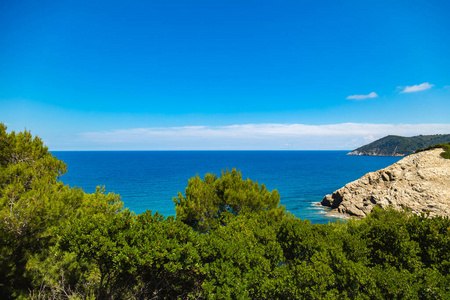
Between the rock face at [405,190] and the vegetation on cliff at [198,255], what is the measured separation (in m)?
25.1

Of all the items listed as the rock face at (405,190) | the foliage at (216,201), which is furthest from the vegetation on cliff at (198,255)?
the rock face at (405,190)

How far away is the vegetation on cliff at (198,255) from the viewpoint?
6977 mm

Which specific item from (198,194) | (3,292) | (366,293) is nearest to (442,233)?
(366,293)

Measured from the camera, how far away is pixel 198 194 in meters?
16.5

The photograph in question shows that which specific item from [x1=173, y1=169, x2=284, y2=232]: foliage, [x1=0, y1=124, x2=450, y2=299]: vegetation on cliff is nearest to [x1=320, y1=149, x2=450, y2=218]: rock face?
[x1=173, y1=169, x2=284, y2=232]: foliage

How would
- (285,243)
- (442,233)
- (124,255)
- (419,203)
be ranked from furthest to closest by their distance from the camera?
(419,203), (285,243), (442,233), (124,255)

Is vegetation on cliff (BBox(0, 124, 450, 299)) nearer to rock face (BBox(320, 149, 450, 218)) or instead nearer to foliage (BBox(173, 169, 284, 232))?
foliage (BBox(173, 169, 284, 232))

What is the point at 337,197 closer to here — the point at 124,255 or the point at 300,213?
the point at 300,213

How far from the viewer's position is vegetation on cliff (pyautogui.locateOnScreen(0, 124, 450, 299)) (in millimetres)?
6977

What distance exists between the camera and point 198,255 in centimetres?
764

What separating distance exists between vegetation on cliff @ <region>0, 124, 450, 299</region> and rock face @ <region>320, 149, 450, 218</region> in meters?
25.1

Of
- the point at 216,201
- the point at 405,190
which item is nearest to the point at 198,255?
the point at 216,201

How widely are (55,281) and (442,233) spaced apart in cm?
1708

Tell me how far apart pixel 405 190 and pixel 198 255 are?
39851 mm
